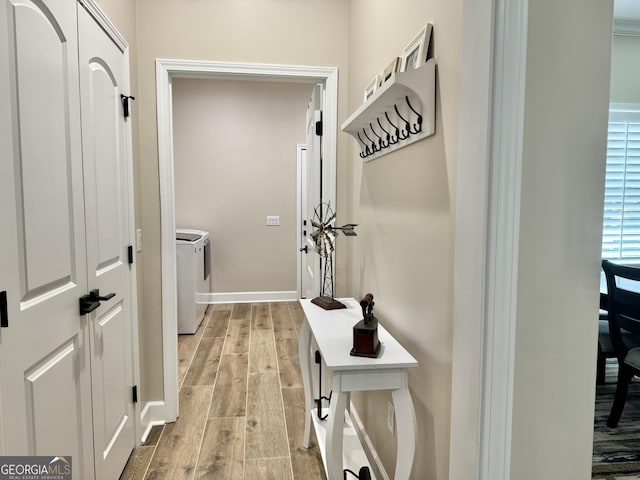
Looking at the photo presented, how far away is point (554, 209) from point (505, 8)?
0.45 m

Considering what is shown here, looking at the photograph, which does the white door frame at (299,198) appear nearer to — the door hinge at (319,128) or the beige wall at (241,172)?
the beige wall at (241,172)

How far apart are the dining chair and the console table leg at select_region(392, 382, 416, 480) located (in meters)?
1.67

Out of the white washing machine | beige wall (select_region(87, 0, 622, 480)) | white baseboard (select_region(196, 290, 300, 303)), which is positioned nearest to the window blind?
beige wall (select_region(87, 0, 622, 480))

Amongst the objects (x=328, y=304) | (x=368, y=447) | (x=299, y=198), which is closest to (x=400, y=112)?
(x=328, y=304)

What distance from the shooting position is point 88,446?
1571 millimetres

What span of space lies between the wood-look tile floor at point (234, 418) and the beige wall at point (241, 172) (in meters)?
1.32

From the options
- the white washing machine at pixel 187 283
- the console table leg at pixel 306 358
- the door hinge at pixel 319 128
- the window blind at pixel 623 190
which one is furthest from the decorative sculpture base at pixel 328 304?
the window blind at pixel 623 190

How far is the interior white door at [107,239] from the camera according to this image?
161cm

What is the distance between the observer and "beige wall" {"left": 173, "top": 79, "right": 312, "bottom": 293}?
5113 mm

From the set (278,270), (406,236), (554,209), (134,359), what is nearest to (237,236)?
(278,270)

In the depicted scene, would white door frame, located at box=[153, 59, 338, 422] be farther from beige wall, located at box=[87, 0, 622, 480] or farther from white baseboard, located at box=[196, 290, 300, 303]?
white baseboard, located at box=[196, 290, 300, 303]

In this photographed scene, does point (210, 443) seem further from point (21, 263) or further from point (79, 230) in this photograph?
point (21, 263)

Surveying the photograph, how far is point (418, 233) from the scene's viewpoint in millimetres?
1444
